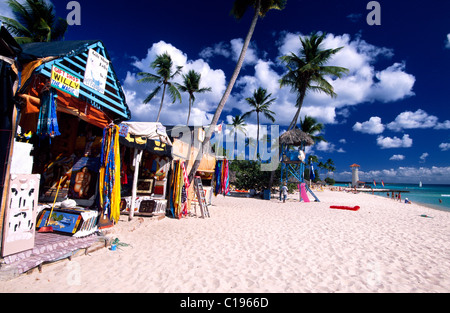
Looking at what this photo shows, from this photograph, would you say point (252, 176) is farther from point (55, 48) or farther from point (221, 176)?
point (55, 48)

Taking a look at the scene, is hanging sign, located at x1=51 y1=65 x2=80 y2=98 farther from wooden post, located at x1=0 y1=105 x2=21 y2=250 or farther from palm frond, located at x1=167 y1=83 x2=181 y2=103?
palm frond, located at x1=167 y1=83 x2=181 y2=103

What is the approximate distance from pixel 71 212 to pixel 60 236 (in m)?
0.50

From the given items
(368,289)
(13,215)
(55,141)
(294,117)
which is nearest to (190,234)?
(13,215)

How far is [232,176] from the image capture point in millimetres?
22922

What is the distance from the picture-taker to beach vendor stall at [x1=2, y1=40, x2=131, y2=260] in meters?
3.86

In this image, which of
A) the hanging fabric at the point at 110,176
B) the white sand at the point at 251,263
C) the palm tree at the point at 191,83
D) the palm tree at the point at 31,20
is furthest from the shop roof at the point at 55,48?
the palm tree at the point at 191,83

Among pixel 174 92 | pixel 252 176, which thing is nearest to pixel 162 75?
pixel 174 92

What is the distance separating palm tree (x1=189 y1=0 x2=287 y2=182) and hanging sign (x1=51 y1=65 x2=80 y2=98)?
5.62m

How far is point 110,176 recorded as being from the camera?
5.30 meters

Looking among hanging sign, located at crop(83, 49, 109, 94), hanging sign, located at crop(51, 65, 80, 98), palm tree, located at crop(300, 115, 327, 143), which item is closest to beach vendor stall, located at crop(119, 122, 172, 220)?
hanging sign, located at crop(83, 49, 109, 94)

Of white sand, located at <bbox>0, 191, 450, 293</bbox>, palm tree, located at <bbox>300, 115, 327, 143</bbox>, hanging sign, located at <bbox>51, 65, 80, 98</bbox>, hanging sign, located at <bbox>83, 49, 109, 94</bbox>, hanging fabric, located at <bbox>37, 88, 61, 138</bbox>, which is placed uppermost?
palm tree, located at <bbox>300, 115, 327, 143</bbox>

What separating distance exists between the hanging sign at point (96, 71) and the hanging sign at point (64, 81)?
0.32 m

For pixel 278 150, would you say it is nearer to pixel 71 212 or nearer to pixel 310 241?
pixel 310 241
